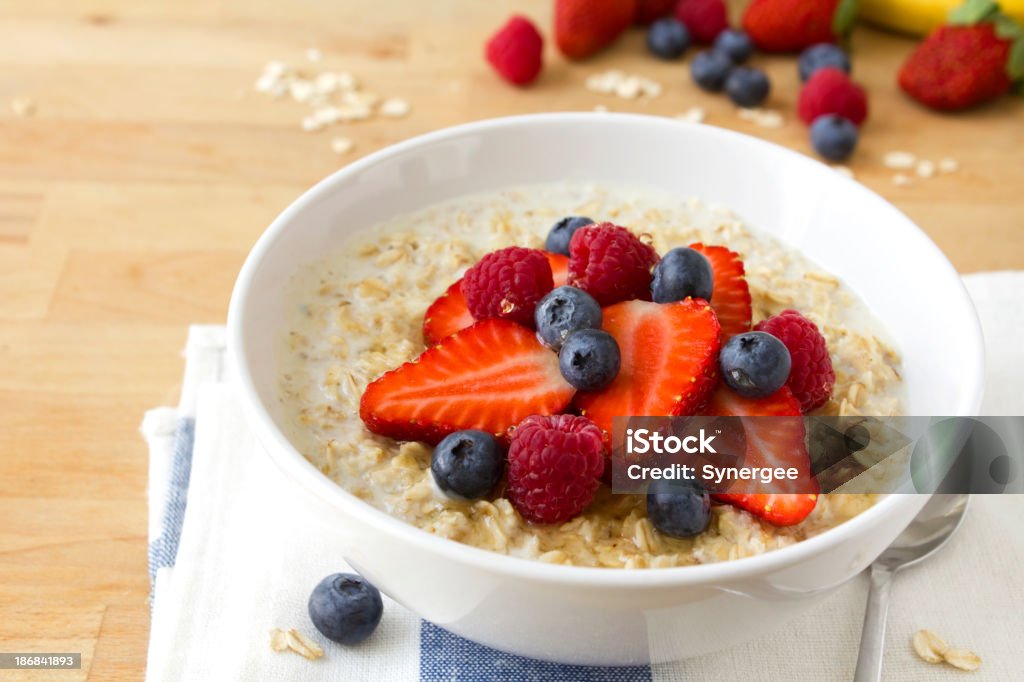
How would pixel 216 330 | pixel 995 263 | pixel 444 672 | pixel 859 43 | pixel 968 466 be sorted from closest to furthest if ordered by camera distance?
pixel 444 672, pixel 968 466, pixel 216 330, pixel 995 263, pixel 859 43

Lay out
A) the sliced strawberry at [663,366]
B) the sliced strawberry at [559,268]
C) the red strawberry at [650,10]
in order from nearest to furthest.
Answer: the sliced strawberry at [663,366] < the sliced strawberry at [559,268] < the red strawberry at [650,10]

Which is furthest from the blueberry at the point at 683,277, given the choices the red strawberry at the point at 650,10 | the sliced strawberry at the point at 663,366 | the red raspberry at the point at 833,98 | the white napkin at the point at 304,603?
the red strawberry at the point at 650,10

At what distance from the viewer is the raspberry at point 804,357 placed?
1.30 metres

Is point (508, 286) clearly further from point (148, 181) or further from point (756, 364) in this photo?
point (148, 181)

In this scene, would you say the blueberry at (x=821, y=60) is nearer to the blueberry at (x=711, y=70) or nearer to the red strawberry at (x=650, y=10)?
the blueberry at (x=711, y=70)

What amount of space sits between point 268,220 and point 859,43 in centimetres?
161

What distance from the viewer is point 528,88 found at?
263 centimetres

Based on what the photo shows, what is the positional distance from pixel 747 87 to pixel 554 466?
5.43 ft

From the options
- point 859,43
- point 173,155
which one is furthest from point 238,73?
point 859,43

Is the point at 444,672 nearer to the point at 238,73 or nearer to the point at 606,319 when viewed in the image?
the point at 606,319

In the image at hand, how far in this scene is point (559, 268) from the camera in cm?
149

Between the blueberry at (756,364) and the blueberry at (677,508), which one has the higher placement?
the blueberry at (756,364)

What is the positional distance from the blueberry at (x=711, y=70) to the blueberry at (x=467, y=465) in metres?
1.64

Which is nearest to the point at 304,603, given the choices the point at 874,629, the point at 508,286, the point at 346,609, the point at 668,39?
the point at 346,609
